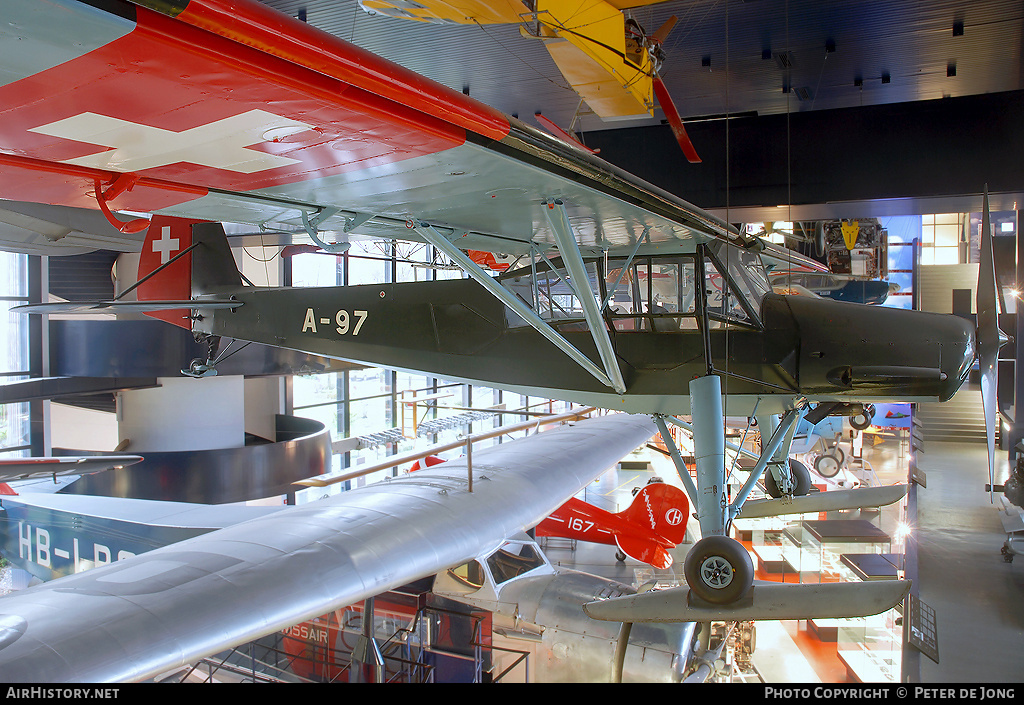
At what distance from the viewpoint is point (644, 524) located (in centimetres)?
658

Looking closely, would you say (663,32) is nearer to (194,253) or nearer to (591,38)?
(591,38)

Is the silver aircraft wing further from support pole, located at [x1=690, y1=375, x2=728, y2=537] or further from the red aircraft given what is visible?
the red aircraft

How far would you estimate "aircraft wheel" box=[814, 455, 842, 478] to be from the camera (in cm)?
813

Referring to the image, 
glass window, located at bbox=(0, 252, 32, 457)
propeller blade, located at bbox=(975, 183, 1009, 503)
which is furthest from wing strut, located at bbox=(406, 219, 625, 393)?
glass window, located at bbox=(0, 252, 32, 457)

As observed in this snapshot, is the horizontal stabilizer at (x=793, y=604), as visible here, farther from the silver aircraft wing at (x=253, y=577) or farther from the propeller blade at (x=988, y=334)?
the silver aircraft wing at (x=253, y=577)

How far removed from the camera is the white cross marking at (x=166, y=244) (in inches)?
198

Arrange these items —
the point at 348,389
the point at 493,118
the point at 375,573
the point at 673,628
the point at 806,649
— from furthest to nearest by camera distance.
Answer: the point at 348,389
the point at 806,649
the point at 673,628
the point at 375,573
the point at 493,118

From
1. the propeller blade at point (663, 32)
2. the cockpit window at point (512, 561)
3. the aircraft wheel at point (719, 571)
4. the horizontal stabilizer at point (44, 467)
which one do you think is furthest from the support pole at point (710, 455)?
the horizontal stabilizer at point (44, 467)

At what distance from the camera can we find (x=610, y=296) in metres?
3.36

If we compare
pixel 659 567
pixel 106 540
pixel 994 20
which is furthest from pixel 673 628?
pixel 994 20

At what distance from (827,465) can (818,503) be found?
468 cm

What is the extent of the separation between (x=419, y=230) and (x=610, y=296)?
131 centimetres

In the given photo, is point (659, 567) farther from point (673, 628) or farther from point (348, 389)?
point (348, 389)

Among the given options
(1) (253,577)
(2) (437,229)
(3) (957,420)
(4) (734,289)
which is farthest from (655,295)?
(3) (957,420)
